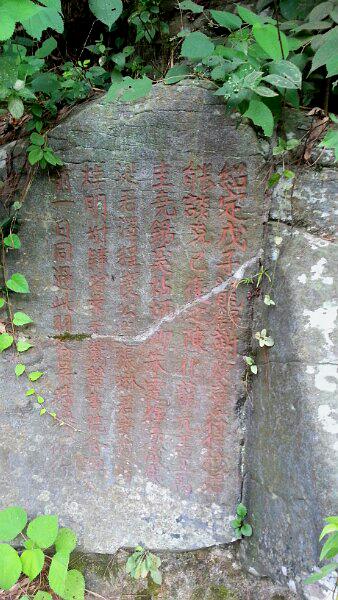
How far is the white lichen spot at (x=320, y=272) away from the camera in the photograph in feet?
5.82

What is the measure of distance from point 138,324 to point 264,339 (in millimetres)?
553

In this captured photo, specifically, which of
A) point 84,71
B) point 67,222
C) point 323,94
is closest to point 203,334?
point 67,222

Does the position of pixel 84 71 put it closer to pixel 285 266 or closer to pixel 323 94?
pixel 323 94

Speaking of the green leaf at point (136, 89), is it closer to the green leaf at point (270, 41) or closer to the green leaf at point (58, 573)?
the green leaf at point (270, 41)

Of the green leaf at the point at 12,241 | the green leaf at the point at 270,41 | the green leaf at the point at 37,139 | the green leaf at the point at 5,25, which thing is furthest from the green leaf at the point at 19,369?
the green leaf at the point at 270,41

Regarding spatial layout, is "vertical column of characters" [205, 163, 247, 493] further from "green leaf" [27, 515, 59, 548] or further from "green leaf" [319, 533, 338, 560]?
"green leaf" [319, 533, 338, 560]

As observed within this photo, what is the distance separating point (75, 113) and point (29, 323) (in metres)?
0.95

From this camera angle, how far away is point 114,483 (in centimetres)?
208

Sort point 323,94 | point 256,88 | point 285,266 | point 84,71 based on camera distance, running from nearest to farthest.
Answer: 1. point 256,88
2. point 285,266
3. point 323,94
4. point 84,71

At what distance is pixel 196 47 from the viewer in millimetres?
1917

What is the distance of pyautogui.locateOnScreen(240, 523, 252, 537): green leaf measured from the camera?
6.38ft

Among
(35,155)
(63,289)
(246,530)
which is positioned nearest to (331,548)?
(246,530)

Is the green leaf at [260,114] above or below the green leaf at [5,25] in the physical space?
below

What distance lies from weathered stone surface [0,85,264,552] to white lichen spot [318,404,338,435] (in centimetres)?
45
